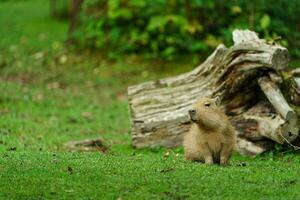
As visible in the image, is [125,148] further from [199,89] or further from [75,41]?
[75,41]

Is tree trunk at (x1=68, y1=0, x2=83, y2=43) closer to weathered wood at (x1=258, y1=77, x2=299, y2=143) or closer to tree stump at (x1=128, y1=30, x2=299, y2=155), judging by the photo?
tree stump at (x1=128, y1=30, x2=299, y2=155)

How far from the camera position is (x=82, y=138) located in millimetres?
11734

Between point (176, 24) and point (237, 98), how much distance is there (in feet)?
24.7

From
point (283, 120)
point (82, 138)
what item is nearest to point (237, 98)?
Answer: point (283, 120)

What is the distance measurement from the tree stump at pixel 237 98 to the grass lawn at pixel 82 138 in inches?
10.6

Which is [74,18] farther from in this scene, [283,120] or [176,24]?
[283,120]

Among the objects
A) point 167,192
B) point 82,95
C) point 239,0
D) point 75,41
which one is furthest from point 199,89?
point 75,41

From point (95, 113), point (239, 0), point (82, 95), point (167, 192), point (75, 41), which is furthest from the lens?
point (75, 41)

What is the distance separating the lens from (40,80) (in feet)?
57.1

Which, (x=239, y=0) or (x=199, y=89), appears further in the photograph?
(x=239, y=0)

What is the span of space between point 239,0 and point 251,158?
26.2ft

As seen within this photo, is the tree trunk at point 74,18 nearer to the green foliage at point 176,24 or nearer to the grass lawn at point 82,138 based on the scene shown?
the grass lawn at point 82,138

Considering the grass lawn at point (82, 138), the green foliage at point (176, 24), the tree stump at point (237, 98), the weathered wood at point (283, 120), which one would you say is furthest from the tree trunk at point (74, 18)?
the weathered wood at point (283, 120)

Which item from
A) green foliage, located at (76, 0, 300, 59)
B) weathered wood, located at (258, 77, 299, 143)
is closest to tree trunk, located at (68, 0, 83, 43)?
green foliage, located at (76, 0, 300, 59)
